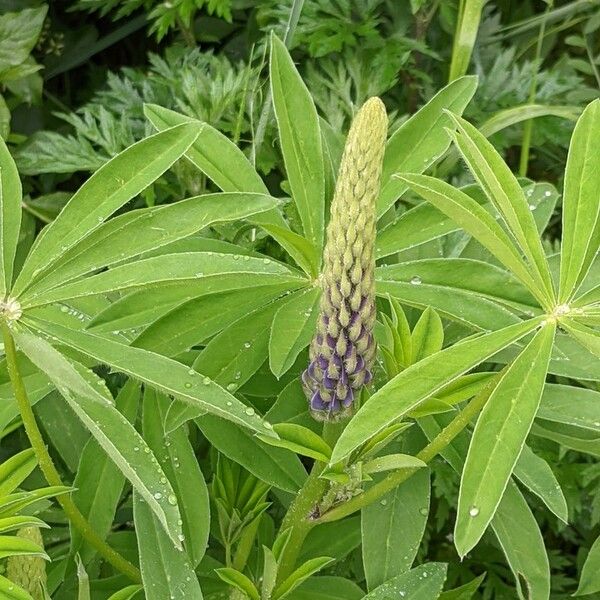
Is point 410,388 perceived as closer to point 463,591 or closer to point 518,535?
point 518,535

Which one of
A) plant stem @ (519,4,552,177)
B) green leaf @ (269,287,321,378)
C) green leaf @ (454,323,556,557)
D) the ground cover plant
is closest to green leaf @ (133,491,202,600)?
the ground cover plant

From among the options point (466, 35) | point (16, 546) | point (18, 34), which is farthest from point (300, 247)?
point (18, 34)

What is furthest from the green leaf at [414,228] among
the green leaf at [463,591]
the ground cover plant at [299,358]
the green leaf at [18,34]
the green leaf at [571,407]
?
the green leaf at [18,34]

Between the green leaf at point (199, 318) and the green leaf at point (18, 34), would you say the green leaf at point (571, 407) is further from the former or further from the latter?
the green leaf at point (18, 34)

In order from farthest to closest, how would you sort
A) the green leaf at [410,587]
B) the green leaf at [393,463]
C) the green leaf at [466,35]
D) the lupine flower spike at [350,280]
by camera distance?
1. the green leaf at [466,35]
2. the green leaf at [410,587]
3. the green leaf at [393,463]
4. the lupine flower spike at [350,280]

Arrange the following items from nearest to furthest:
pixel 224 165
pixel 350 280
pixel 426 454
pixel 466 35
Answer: pixel 350 280 < pixel 426 454 < pixel 224 165 < pixel 466 35

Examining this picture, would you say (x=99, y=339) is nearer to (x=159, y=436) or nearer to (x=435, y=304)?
(x=159, y=436)

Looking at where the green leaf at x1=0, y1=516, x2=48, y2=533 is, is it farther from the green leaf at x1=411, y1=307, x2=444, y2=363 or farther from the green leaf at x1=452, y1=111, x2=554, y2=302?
the green leaf at x1=452, y1=111, x2=554, y2=302
